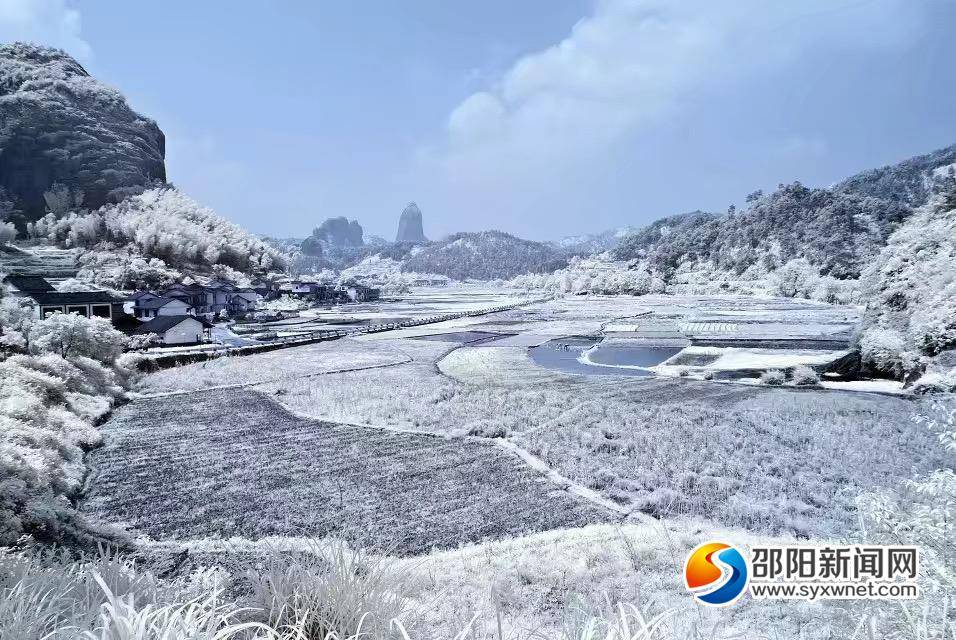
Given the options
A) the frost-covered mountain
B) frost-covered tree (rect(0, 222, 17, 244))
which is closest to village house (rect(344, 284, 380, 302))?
the frost-covered mountain

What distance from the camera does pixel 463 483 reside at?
11266 mm

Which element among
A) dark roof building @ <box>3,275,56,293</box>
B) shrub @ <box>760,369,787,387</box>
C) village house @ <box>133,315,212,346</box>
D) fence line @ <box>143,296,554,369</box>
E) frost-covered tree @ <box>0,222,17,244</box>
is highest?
frost-covered tree @ <box>0,222,17,244</box>

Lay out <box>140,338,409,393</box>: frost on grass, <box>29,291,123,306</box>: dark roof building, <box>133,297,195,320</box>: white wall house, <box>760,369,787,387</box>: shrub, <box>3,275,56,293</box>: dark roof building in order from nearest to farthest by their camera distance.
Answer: <box>760,369,787,387</box>: shrub, <box>140,338,409,393</box>: frost on grass, <box>29,291,123,306</box>: dark roof building, <box>3,275,56,293</box>: dark roof building, <box>133,297,195,320</box>: white wall house

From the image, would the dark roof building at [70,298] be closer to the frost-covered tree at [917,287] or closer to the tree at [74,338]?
the tree at [74,338]

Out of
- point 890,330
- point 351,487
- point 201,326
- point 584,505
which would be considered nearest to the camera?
point 584,505

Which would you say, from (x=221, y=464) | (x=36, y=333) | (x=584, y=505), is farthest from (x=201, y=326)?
(x=584, y=505)

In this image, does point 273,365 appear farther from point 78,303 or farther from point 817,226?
point 817,226

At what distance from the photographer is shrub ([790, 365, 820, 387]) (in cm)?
2058

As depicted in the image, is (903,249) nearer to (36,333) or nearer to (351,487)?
(351,487)

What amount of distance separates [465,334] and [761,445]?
32304mm

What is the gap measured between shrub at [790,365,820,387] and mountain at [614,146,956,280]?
204 ft

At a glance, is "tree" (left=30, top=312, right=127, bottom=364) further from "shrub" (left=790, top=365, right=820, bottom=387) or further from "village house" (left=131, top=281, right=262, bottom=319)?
"shrub" (left=790, top=365, right=820, bottom=387)

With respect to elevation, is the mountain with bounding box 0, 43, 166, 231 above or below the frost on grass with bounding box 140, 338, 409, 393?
above

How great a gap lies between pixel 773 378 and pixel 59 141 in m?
118
